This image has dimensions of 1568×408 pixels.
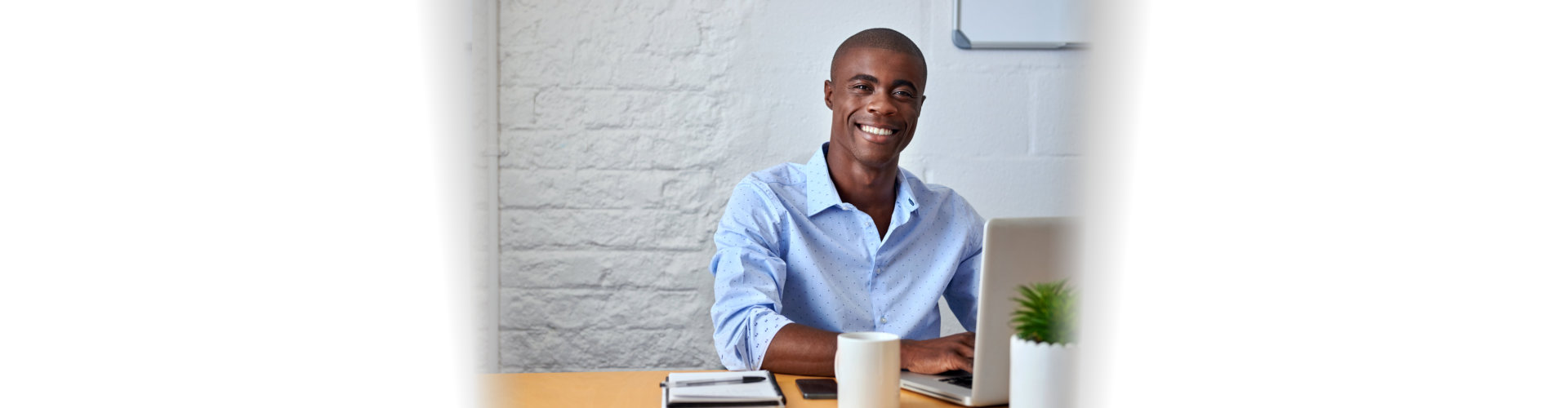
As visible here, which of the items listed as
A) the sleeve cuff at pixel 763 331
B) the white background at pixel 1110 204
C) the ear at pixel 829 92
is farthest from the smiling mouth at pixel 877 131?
the white background at pixel 1110 204

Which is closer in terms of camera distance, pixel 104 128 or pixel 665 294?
pixel 104 128

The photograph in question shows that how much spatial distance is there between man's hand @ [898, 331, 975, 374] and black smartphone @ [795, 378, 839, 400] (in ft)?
0.21

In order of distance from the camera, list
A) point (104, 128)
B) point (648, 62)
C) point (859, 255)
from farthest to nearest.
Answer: point (648, 62)
point (859, 255)
point (104, 128)

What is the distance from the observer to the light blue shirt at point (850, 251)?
3.71 feet

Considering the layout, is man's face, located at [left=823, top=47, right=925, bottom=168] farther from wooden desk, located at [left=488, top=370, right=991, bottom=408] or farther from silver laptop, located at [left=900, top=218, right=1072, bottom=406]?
silver laptop, located at [left=900, top=218, right=1072, bottom=406]

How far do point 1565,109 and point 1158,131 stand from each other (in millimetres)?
79

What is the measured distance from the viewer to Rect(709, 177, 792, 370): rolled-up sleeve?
935 millimetres

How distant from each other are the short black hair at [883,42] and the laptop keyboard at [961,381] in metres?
0.58

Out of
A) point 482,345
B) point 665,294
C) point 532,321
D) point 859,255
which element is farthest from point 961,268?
point 482,345

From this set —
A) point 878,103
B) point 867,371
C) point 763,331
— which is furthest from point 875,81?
point 867,371

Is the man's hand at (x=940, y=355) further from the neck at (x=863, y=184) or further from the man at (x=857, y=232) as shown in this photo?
the neck at (x=863, y=184)

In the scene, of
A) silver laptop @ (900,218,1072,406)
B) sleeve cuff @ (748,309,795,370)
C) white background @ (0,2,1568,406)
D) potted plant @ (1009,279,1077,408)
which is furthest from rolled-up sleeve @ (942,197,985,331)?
white background @ (0,2,1568,406)

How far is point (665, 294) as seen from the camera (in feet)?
4.88

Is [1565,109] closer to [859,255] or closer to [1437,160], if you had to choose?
[1437,160]
